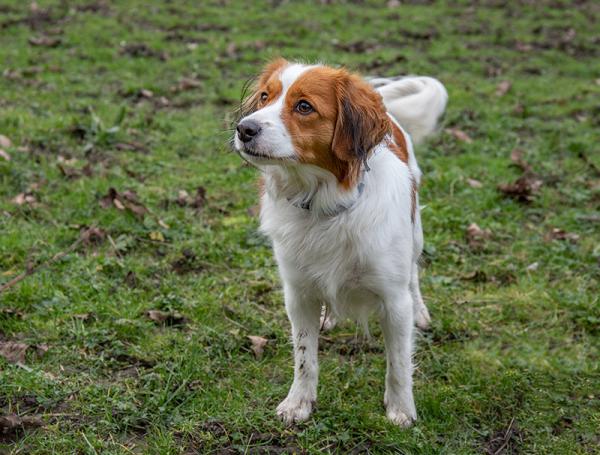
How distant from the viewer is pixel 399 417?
11.1 feet

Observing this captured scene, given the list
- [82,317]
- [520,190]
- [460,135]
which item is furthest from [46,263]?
[460,135]

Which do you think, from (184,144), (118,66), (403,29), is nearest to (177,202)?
(184,144)

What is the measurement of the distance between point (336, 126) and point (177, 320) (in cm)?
161

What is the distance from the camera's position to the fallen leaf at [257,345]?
3.90 metres

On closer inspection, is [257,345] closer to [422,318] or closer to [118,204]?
[422,318]

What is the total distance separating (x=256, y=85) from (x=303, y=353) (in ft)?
4.02

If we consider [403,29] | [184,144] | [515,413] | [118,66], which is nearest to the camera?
[515,413]

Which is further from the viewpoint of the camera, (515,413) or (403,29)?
(403,29)

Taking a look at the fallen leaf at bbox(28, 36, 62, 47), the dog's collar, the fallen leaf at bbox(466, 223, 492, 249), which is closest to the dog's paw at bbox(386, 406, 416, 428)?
the dog's collar

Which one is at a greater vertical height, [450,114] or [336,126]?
[336,126]

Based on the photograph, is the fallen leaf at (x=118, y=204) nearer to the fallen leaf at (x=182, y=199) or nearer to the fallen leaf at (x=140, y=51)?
the fallen leaf at (x=182, y=199)

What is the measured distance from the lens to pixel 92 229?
486 cm

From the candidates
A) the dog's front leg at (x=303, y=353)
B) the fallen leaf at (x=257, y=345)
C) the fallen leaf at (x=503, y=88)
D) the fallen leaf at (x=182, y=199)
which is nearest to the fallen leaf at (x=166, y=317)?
the fallen leaf at (x=257, y=345)

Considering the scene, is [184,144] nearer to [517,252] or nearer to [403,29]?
[517,252]
